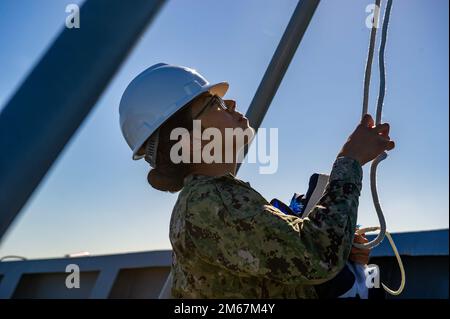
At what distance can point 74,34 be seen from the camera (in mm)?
873

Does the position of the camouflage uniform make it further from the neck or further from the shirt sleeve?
the neck

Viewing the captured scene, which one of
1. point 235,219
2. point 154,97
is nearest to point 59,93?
point 235,219

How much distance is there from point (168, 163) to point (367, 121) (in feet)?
2.37

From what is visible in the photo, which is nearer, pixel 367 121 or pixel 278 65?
pixel 367 121

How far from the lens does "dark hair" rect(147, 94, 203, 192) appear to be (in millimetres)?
2084

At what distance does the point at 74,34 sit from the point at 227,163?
1.21 m

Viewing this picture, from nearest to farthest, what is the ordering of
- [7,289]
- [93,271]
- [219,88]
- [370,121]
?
→ 1. [370,121]
2. [219,88]
3. [93,271]
4. [7,289]

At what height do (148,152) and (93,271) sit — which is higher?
(93,271)

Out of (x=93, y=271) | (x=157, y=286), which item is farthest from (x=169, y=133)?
(x=93, y=271)

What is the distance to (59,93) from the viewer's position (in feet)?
2.67

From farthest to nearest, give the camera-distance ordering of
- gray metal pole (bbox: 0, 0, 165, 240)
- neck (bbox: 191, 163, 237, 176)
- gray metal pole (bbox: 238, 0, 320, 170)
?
gray metal pole (bbox: 238, 0, 320, 170) → neck (bbox: 191, 163, 237, 176) → gray metal pole (bbox: 0, 0, 165, 240)
